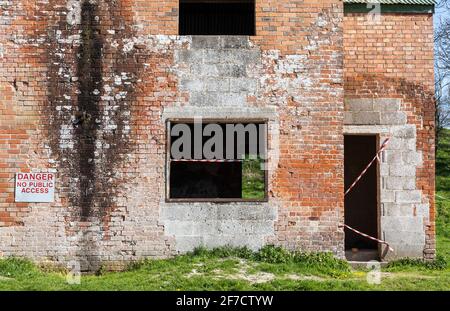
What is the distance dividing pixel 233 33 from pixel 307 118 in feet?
11.9

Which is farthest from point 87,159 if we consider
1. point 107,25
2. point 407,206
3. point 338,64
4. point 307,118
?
point 407,206

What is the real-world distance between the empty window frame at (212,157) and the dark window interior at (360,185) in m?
1.98

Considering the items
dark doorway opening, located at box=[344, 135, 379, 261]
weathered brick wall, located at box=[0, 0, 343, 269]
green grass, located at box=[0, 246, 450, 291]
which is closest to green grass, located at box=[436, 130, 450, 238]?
dark doorway opening, located at box=[344, 135, 379, 261]

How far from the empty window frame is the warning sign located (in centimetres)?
192

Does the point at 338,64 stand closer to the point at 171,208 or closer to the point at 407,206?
the point at 407,206

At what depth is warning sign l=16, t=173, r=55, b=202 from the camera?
9.90m

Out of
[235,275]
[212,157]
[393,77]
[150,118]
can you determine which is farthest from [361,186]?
[150,118]

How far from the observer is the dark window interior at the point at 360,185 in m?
13.2

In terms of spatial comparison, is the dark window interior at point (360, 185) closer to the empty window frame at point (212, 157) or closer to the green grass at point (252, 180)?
the empty window frame at point (212, 157)

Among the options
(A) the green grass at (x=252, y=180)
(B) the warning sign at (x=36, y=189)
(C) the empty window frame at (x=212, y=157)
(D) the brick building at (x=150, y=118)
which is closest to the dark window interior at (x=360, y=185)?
(C) the empty window frame at (x=212, y=157)

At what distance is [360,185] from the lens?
525 inches

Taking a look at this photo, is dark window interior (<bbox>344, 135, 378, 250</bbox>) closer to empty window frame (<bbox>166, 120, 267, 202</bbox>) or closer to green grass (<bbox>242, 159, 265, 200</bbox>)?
empty window frame (<bbox>166, 120, 267, 202</bbox>)

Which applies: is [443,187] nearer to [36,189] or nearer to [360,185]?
[360,185]

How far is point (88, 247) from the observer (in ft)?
32.4
